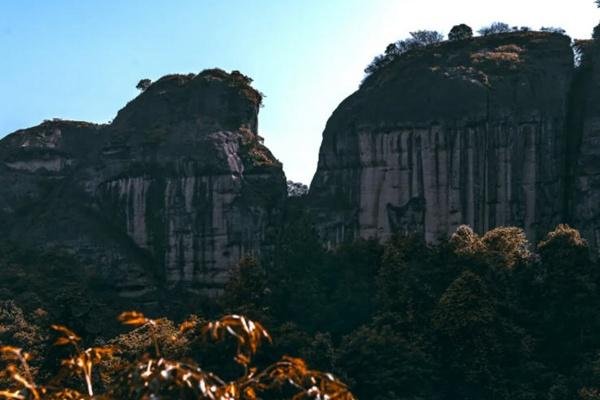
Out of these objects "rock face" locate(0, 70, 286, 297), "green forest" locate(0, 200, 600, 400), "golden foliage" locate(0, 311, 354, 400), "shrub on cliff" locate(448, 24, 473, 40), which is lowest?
"green forest" locate(0, 200, 600, 400)

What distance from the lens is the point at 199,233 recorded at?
177 feet

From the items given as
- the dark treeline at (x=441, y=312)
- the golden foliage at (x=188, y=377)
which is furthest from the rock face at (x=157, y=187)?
the golden foliage at (x=188, y=377)

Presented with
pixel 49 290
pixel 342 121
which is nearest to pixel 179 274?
pixel 49 290

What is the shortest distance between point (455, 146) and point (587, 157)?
5597 mm

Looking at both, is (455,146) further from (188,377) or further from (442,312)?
(188,377)

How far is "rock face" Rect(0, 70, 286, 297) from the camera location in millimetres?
53781

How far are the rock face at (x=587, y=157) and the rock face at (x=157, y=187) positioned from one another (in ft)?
44.3

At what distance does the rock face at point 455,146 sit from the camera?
50.4m

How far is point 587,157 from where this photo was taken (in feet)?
162

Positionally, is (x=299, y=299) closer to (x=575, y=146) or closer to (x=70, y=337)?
(x=575, y=146)

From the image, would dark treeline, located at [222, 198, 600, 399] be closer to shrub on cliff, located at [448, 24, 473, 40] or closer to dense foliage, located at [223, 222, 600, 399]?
dense foliage, located at [223, 222, 600, 399]

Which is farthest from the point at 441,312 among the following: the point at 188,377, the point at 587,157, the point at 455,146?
the point at 188,377

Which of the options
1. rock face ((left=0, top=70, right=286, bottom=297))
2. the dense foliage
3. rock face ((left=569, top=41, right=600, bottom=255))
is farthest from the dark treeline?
rock face ((left=0, top=70, right=286, bottom=297))

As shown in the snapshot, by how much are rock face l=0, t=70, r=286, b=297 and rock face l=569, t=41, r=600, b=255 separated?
13492mm
